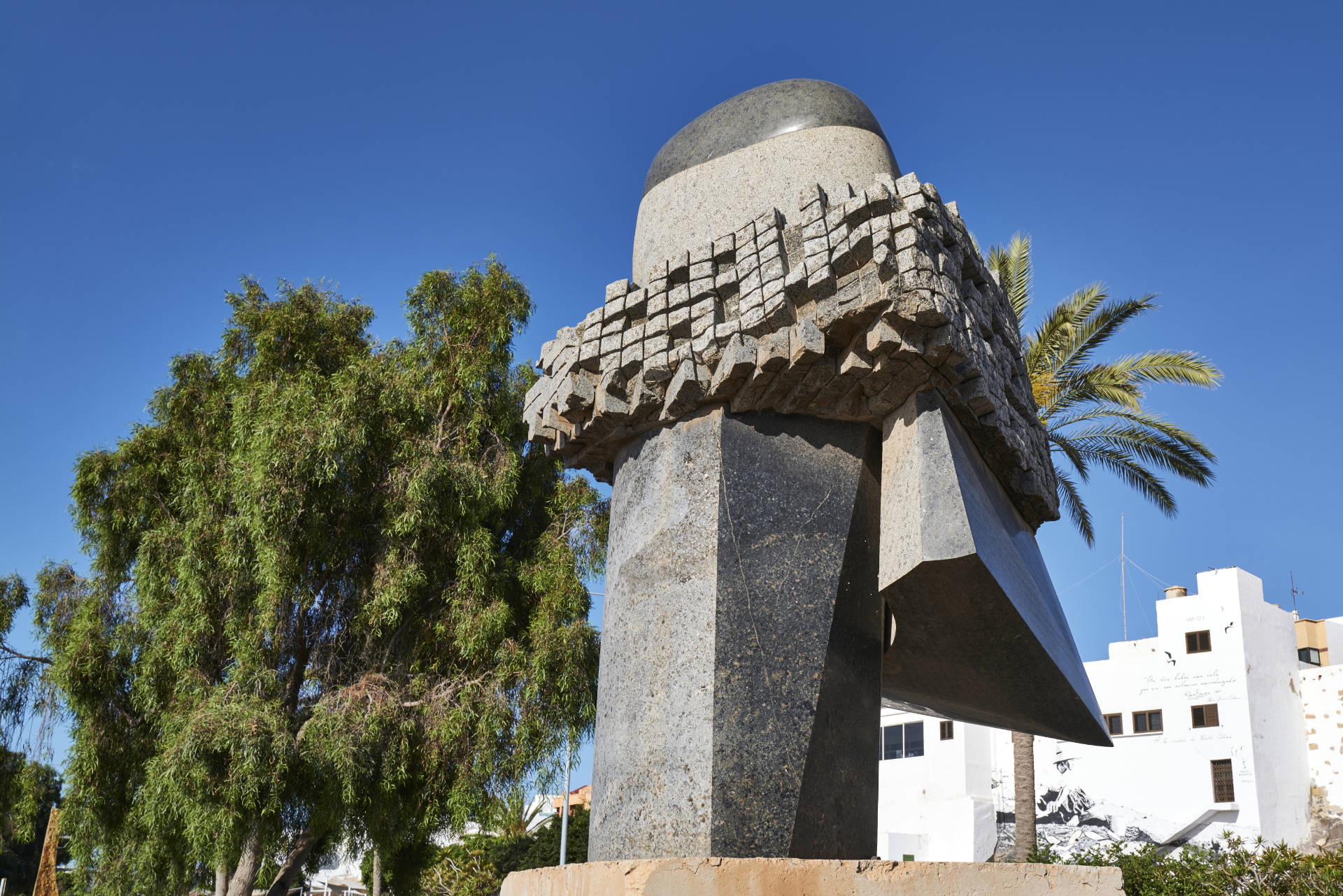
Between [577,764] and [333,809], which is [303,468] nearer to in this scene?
[333,809]

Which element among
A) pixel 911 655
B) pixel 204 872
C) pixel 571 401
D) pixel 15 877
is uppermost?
pixel 571 401

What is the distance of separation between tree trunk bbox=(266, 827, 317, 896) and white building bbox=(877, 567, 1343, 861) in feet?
45.5

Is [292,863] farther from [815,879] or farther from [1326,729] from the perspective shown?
[1326,729]

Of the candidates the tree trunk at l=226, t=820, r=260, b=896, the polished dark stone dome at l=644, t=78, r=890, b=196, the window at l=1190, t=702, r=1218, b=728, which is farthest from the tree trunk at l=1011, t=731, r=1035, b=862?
the window at l=1190, t=702, r=1218, b=728

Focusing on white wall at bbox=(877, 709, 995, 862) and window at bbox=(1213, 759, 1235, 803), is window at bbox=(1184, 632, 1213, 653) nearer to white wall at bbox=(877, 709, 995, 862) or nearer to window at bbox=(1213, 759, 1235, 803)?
window at bbox=(1213, 759, 1235, 803)

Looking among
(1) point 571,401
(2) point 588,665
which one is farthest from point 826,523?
(2) point 588,665

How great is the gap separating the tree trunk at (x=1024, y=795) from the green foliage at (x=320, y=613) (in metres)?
6.61

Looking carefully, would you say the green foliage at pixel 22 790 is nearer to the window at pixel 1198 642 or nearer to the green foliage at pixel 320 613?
the green foliage at pixel 320 613

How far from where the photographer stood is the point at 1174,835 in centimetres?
2353

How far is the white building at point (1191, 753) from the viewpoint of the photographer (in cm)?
2317

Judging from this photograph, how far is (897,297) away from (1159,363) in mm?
11146

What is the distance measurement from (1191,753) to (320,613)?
20.8 m

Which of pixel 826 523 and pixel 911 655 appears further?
pixel 911 655

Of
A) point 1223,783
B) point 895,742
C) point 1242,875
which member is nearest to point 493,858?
point 895,742
